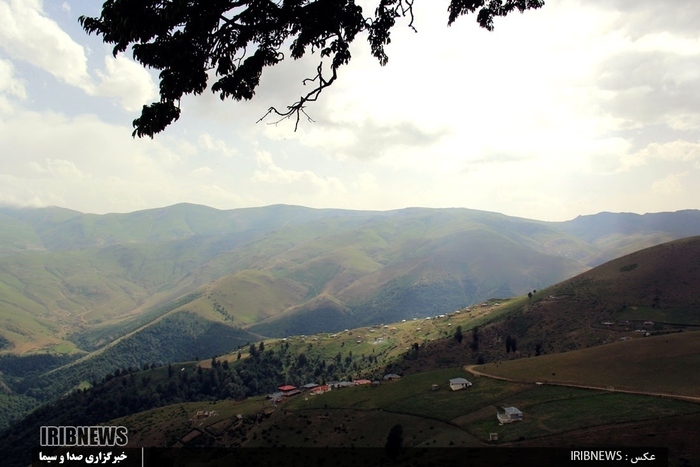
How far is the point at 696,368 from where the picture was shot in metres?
68.0

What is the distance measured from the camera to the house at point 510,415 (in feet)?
198

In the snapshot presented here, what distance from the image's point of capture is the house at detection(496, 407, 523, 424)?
60500 millimetres

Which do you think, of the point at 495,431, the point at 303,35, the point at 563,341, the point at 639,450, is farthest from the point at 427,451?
the point at 563,341

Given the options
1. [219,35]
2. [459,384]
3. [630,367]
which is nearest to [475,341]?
[459,384]

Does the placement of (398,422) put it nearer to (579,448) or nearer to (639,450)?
(579,448)

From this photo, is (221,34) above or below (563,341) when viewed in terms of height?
above

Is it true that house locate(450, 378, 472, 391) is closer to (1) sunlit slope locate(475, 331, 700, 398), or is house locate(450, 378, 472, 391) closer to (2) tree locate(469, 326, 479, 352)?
(1) sunlit slope locate(475, 331, 700, 398)

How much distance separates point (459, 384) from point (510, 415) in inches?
1038

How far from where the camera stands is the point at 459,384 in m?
87.1

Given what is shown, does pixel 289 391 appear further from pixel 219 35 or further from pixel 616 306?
pixel 219 35

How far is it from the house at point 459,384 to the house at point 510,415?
23.1 meters

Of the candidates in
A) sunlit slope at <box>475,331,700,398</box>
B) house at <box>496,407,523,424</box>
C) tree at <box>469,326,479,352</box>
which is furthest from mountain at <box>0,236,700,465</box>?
house at <box>496,407,523,424</box>

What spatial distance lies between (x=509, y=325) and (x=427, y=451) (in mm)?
115071

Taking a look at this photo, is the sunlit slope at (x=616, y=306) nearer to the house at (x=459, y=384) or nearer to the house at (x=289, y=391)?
the house at (x=459, y=384)
